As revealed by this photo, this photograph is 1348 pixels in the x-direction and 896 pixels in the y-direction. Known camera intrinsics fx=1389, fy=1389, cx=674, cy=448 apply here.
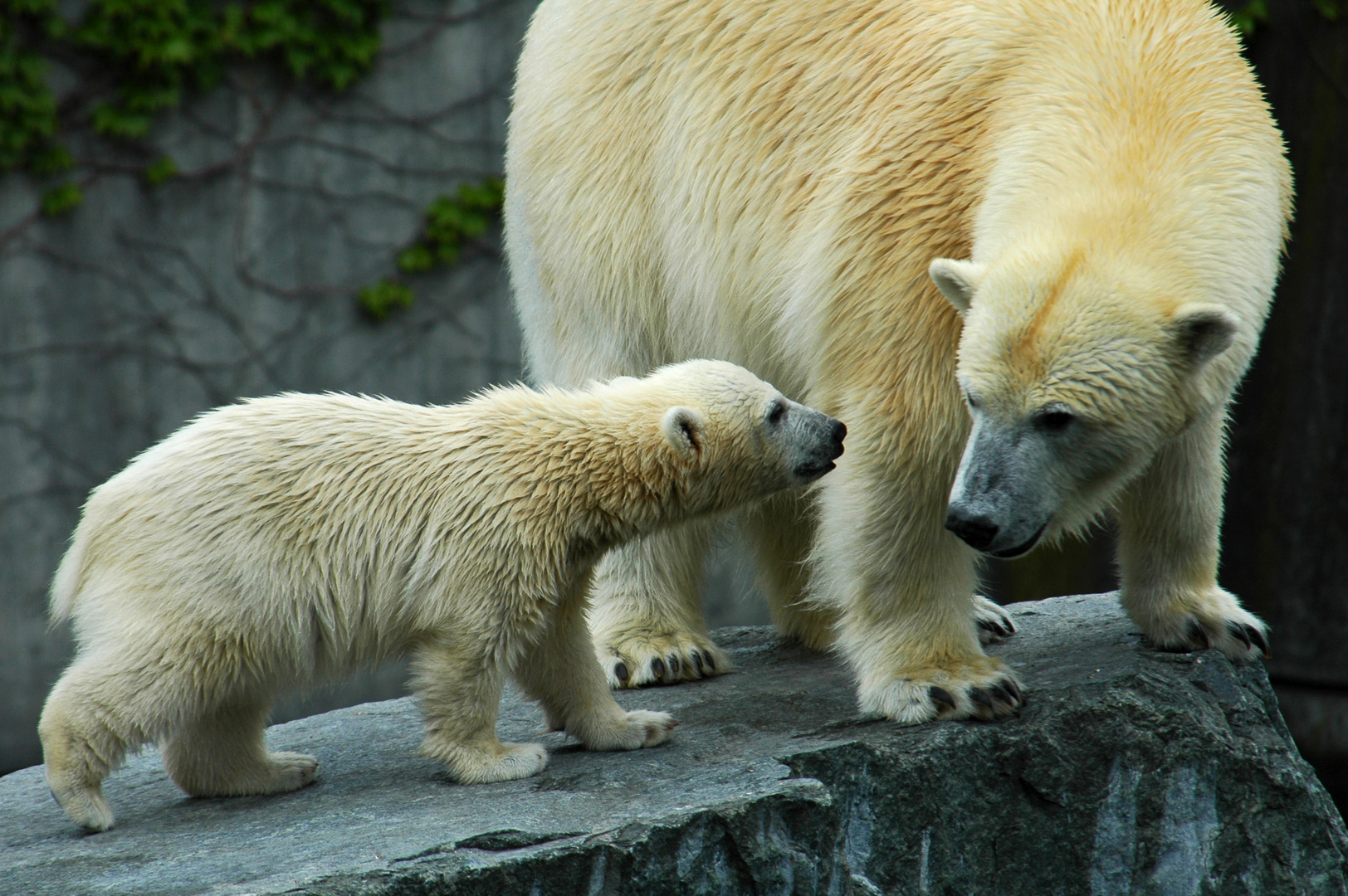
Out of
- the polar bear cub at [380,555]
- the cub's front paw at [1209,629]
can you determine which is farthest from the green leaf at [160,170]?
the cub's front paw at [1209,629]

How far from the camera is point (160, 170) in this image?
6.85 metres

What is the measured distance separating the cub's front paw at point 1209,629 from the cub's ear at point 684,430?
147 centimetres

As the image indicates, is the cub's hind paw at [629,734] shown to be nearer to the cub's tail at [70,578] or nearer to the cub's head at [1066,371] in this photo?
the cub's head at [1066,371]

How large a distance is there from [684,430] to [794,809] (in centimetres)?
87

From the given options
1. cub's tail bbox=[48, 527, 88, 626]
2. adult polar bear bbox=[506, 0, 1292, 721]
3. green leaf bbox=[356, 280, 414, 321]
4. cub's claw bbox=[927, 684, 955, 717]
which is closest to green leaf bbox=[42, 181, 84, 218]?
green leaf bbox=[356, 280, 414, 321]

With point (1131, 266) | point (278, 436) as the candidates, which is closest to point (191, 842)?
point (278, 436)

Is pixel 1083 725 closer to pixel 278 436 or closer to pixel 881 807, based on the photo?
pixel 881 807

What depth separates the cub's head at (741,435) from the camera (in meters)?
3.28

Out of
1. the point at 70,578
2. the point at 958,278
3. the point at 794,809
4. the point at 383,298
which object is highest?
the point at 383,298

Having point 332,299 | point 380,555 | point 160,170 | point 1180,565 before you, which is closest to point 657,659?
point 380,555

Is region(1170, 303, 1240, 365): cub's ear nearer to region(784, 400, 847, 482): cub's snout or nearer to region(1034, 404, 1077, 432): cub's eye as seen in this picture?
region(1034, 404, 1077, 432): cub's eye

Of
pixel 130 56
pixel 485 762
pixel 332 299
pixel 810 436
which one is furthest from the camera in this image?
pixel 332 299

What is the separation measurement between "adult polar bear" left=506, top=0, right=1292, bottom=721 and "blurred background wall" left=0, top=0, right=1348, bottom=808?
2.92 meters

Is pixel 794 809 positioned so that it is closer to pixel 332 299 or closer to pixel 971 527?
pixel 971 527
